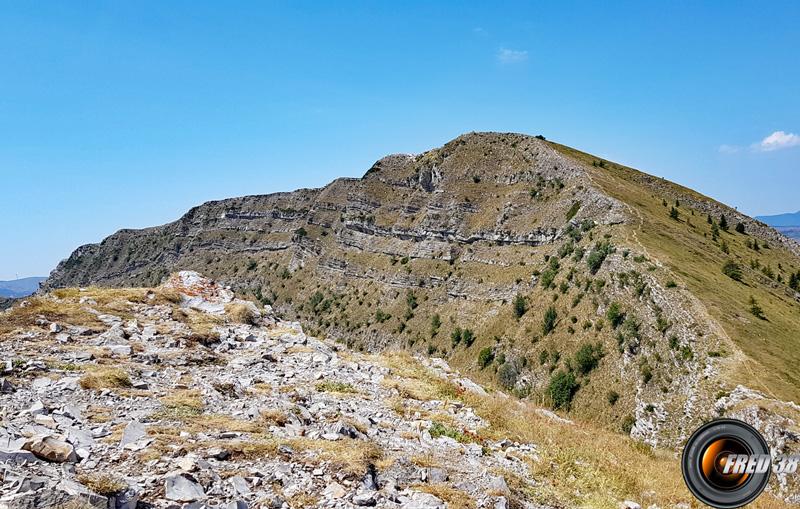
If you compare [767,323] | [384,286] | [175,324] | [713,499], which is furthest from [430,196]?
[713,499]

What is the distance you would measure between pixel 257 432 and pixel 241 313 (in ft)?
38.1

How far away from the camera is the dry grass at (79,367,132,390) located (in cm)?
1066

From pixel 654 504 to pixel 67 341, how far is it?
1658 centimetres

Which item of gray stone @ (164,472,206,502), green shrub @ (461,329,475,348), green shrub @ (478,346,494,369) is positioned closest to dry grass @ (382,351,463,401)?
gray stone @ (164,472,206,502)

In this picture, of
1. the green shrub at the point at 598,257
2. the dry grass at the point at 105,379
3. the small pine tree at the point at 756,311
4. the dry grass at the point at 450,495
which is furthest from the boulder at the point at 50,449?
the green shrub at the point at 598,257

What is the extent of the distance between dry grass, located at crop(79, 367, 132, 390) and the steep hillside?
15890 millimetres

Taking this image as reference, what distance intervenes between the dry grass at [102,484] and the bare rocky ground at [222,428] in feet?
0.07

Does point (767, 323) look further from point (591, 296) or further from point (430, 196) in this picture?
point (430, 196)

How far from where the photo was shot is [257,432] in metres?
9.55

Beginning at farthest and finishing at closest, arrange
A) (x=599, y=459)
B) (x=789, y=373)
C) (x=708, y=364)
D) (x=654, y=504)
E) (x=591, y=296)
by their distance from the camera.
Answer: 1. (x=591, y=296)
2. (x=708, y=364)
3. (x=789, y=373)
4. (x=599, y=459)
5. (x=654, y=504)

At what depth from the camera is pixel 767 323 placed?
4581 cm

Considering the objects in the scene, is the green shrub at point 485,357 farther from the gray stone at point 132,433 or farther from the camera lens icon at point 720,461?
the gray stone at point 132,433

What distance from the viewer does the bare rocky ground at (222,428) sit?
22.5 feet

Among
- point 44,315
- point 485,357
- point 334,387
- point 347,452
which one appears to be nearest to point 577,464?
point 347,452
